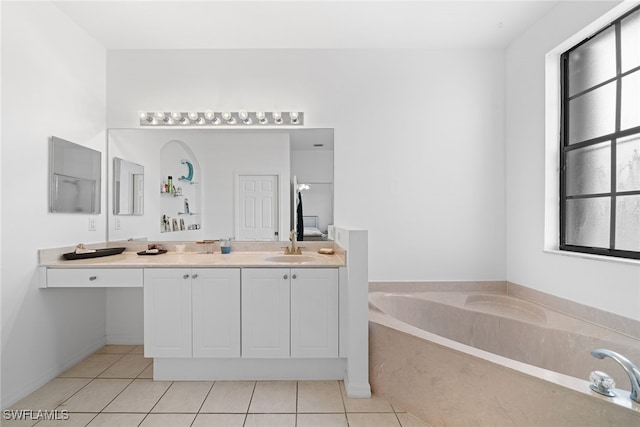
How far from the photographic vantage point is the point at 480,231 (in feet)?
9.14

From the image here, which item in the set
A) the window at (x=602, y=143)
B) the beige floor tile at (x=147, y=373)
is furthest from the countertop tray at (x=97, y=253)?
the window at (x=602, y=143)

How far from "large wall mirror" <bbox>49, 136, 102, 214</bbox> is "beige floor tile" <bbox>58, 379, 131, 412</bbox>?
1.19 meters

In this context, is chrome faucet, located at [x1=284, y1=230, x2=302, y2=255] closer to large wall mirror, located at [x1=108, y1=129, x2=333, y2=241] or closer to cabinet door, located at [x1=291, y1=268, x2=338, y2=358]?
large wall mirror, located at [x1=108, y1=129, x2=333, y2=241]

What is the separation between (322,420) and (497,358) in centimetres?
97

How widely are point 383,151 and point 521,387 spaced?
6.30ft

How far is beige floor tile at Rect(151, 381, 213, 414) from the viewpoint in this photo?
1.89 meters

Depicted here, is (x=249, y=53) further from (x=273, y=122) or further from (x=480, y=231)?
(x=480, y=231)

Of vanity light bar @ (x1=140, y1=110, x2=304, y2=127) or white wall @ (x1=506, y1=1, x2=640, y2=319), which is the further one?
vanity light bar @ (x1=140, y1=110, x2=304, y2=127)

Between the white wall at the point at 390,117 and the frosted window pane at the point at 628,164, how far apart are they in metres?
0.91

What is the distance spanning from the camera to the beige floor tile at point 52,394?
1901mm

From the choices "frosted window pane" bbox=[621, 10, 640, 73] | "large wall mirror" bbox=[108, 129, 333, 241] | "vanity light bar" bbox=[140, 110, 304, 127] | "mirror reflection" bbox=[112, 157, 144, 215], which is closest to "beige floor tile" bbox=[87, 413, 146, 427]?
"large wall mirror" bbox=[108, 129, 333, 241]

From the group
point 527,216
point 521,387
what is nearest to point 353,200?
point 527,216

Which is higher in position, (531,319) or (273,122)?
(273,122)

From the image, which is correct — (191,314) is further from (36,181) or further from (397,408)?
(397,408)
